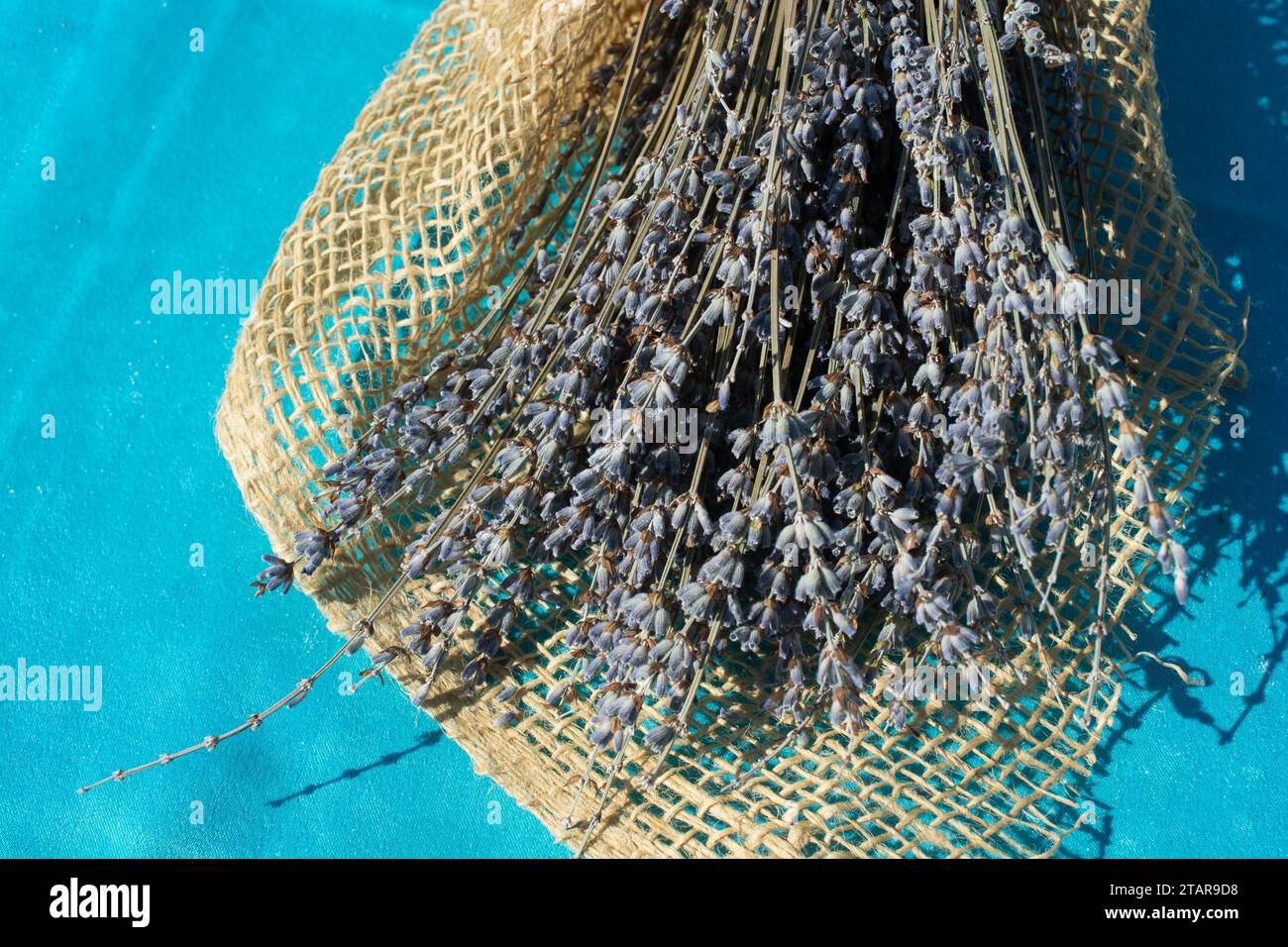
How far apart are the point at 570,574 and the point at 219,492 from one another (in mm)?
444

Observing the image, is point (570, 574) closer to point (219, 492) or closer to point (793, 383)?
point (793, 383)

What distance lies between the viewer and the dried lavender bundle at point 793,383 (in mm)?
840

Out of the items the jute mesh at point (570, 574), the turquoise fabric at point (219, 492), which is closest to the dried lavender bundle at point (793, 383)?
the jute mesh at point (570, 574)

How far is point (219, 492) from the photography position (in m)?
1.28

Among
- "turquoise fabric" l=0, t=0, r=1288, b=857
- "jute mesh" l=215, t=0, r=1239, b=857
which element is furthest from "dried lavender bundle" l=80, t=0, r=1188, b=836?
"turquoise fabric" l=0, t=0, r=1288, b=857

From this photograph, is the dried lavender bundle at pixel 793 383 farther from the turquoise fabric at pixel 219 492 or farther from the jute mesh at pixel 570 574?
the turquoise fabric at pixel 219 492

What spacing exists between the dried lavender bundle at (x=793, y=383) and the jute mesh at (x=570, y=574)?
0.19ft

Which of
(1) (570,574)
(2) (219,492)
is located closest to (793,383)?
(1) (570,574)

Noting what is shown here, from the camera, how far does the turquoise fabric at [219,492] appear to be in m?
1.14

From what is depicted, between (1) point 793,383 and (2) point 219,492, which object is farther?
(2) point 219,492

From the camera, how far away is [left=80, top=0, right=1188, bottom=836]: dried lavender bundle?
0.84 meters

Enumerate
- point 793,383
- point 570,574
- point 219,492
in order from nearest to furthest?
1. point 793,383
2. point 570,574
3. point 219,492

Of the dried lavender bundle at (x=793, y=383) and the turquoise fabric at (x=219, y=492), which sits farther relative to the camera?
the turquoise fabric at (x=219, y=492)

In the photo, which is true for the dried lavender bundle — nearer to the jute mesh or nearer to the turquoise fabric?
the jute mesh
